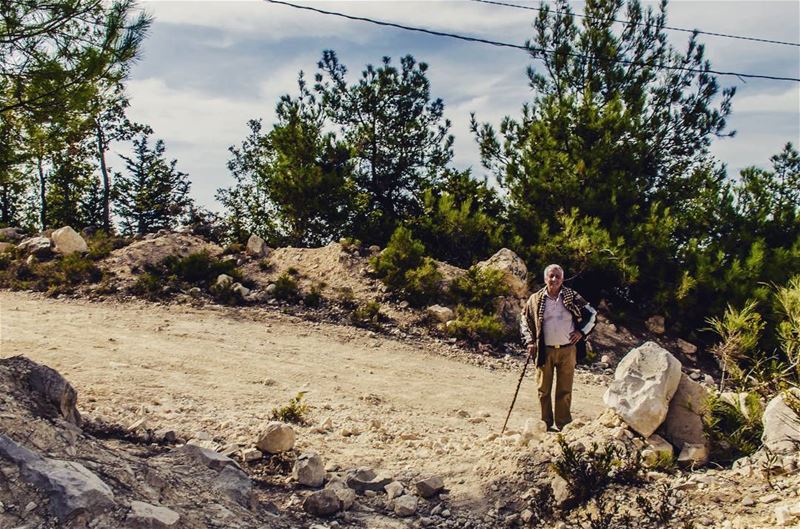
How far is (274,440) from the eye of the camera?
591cm

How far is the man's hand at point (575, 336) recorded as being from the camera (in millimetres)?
7090

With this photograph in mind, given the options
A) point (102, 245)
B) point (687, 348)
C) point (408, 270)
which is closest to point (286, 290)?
point (408, 270)

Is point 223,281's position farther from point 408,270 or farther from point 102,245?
point 408,270

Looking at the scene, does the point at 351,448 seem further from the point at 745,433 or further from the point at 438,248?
the point at 438,248

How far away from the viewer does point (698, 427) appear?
6051 millimetres

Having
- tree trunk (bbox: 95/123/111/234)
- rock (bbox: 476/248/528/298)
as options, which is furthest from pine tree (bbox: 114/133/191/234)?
rock (bbox: 476/248/528/298)

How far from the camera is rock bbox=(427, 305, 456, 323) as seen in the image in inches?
531

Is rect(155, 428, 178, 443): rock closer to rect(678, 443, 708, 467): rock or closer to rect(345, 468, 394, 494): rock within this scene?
rect(345, 468, 394, 494): rock

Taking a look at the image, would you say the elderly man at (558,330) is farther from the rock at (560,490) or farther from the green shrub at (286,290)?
the green shrub at (286,290)

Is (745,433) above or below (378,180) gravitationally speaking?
below

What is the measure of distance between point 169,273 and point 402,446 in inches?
382

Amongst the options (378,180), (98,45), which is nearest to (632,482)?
(98,45)

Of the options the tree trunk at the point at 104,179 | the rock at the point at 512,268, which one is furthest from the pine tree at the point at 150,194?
the rock at the point at 512,268

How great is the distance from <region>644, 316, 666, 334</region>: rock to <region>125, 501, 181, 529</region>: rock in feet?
44.0
